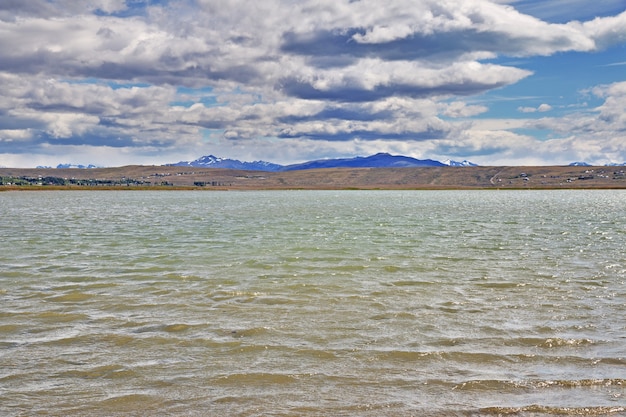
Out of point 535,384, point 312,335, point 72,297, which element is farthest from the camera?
point 72,297

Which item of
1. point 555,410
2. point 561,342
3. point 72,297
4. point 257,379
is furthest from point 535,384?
point 72,297

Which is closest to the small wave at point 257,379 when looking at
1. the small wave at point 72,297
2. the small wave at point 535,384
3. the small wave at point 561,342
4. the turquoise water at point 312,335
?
the turquoise water at point 312,335

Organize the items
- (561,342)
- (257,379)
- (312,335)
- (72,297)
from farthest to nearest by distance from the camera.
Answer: (72,297), (312,335), (561,342), (257,379)

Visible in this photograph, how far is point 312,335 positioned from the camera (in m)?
15.6

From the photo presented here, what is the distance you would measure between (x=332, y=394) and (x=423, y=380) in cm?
218

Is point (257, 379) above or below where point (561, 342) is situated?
below

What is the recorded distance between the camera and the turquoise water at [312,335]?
35.8ft

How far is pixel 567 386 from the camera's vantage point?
37.7 feet

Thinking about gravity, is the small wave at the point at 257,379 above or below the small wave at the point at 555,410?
below

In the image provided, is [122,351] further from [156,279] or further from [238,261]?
[238,261]

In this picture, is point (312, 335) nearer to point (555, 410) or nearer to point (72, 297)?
point (555, 410)

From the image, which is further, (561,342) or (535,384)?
(561,342)

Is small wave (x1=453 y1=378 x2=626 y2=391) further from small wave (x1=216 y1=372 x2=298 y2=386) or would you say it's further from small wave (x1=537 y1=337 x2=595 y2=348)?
small wave (x1=216 y1=372 x2=298 y2=386)

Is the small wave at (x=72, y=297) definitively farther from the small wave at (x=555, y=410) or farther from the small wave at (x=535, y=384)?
the small wave at (x=555, y=410)
